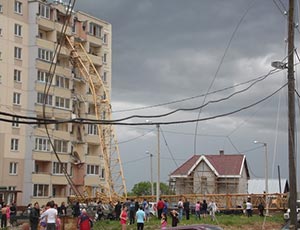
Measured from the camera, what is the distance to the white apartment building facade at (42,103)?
7225 cm

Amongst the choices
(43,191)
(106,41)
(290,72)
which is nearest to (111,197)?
(43,191)

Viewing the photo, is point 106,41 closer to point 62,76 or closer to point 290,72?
point 62,76

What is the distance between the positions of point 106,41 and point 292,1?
238 feet

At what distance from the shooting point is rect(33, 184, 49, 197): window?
73.7m

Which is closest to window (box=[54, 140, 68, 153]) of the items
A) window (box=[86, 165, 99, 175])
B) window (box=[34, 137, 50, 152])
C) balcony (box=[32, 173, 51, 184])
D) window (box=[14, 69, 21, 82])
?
window (box=[34, 137, 50, 152])

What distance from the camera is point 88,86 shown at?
86938 millimetres

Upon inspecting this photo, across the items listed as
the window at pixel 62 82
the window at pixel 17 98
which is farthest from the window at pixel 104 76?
the window at pixel 17 98

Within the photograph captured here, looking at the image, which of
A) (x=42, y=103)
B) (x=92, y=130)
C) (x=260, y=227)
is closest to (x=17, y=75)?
(x=42, y=103)

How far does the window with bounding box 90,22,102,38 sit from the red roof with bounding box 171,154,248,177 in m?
21.9

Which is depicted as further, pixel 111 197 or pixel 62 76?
pixel 62 76

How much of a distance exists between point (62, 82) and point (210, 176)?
25937 mm

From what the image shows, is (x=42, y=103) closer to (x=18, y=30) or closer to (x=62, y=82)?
(x=18, y=30)

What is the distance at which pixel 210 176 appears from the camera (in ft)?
308

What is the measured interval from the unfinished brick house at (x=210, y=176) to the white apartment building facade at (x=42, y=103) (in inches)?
512
